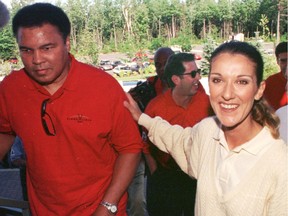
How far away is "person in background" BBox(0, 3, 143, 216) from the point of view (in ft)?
6.28

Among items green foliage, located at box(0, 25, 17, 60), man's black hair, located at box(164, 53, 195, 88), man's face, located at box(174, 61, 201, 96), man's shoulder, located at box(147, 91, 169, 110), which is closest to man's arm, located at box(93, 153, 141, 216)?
man's shoulder, located at box(147, 91, 169, 110)

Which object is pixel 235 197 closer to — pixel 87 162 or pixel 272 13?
pixel 87 162

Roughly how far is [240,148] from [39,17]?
3.75ft

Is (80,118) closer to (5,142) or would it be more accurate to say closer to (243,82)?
(5,142)

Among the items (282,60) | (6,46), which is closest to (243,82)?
(282,60)

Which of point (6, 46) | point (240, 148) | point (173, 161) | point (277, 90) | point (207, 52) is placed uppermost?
point (240, 148)

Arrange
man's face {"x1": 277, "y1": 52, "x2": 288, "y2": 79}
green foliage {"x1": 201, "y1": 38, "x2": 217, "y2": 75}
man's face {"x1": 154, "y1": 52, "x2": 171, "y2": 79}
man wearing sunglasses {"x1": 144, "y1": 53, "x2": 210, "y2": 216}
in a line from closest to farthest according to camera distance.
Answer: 1. man wearing sunglasses {"x1": 144, "y1": 53, "x2": 210, "y2": 216}
2. man's face {"x1": 277, "y1": 52, "x2": 288, "y2": 79}
3. man's face {"x1": 154, "y1": 52, "x2": 171, "y2": 79}
4. green foliage {"x1": 201, "y1": 38, "x2": 217, "y2": 75}

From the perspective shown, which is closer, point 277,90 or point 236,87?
point 236,87

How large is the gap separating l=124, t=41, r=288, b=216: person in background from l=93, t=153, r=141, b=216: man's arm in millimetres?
339

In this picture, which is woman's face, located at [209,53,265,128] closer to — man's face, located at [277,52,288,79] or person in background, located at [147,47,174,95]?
man's face, located at [277,52,288,79]

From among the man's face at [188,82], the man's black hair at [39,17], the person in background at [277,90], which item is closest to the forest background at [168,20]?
the person in background at [277,90]

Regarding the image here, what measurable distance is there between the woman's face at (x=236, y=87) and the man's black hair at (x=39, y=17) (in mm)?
800

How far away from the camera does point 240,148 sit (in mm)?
1709

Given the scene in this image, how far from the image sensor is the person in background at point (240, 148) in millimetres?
1561
